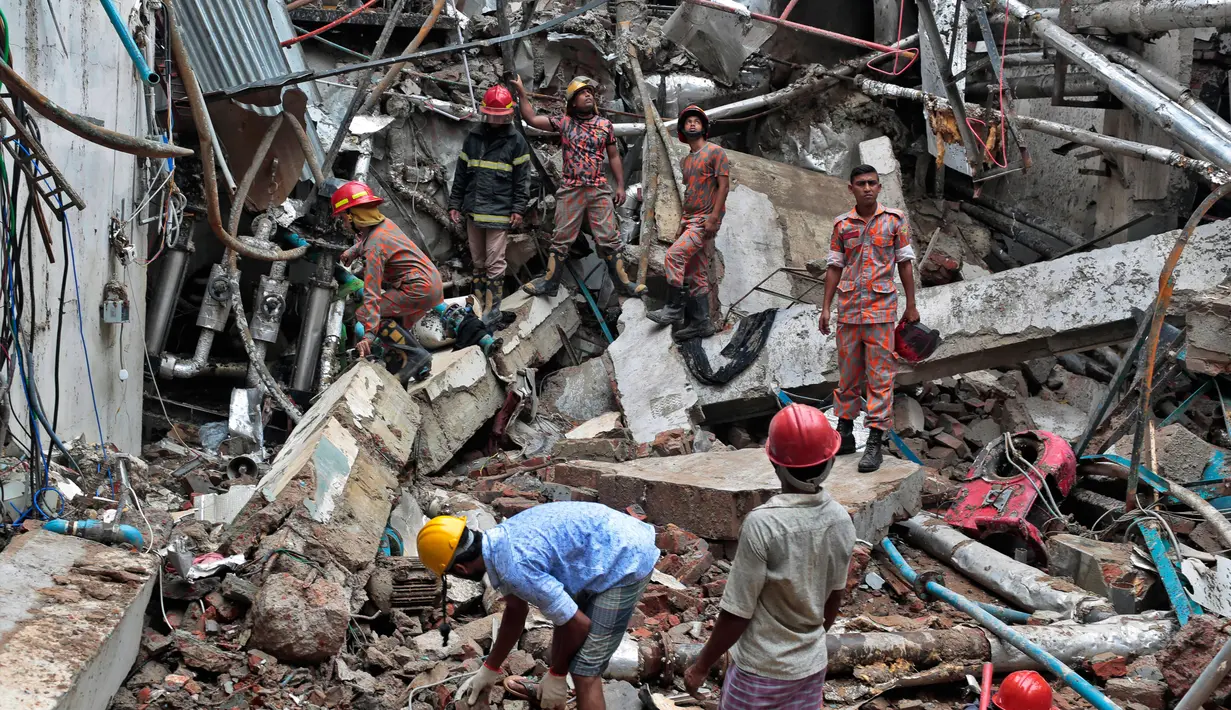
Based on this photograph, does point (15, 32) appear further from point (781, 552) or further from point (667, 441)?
point (667, 441)

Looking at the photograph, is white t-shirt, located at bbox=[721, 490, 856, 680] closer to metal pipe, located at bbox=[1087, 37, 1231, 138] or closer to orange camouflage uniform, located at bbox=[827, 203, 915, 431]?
orange camouflage uniform, located at bbox=[827, 203, 915, 431]

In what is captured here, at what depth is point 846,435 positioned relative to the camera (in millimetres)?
6961

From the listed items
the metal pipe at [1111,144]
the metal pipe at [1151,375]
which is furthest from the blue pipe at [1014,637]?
the metal pipe at [1111,144]

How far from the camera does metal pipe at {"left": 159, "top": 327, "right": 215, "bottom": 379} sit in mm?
8188

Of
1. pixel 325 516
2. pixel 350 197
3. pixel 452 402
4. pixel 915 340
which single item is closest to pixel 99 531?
pixel 325 516

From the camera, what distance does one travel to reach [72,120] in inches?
122

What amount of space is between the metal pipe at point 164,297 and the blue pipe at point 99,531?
3.94 m

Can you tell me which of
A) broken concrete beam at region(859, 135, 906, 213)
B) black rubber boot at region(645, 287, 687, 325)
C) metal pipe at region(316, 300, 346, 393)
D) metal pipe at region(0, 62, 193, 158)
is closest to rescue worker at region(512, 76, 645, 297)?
black rubber boot at region(645, 287, 687, 325)

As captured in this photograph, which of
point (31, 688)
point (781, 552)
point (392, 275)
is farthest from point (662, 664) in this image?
point (392, 275)

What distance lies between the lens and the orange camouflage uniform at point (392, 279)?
7453 mm

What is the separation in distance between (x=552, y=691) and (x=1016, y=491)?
12.7ft

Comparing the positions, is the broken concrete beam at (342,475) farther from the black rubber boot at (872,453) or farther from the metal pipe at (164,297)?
the black rubber boot at (872,453)

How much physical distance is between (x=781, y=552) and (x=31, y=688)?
7.15ft

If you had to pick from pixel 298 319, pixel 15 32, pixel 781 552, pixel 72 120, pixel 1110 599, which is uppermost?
pixel 15 32
